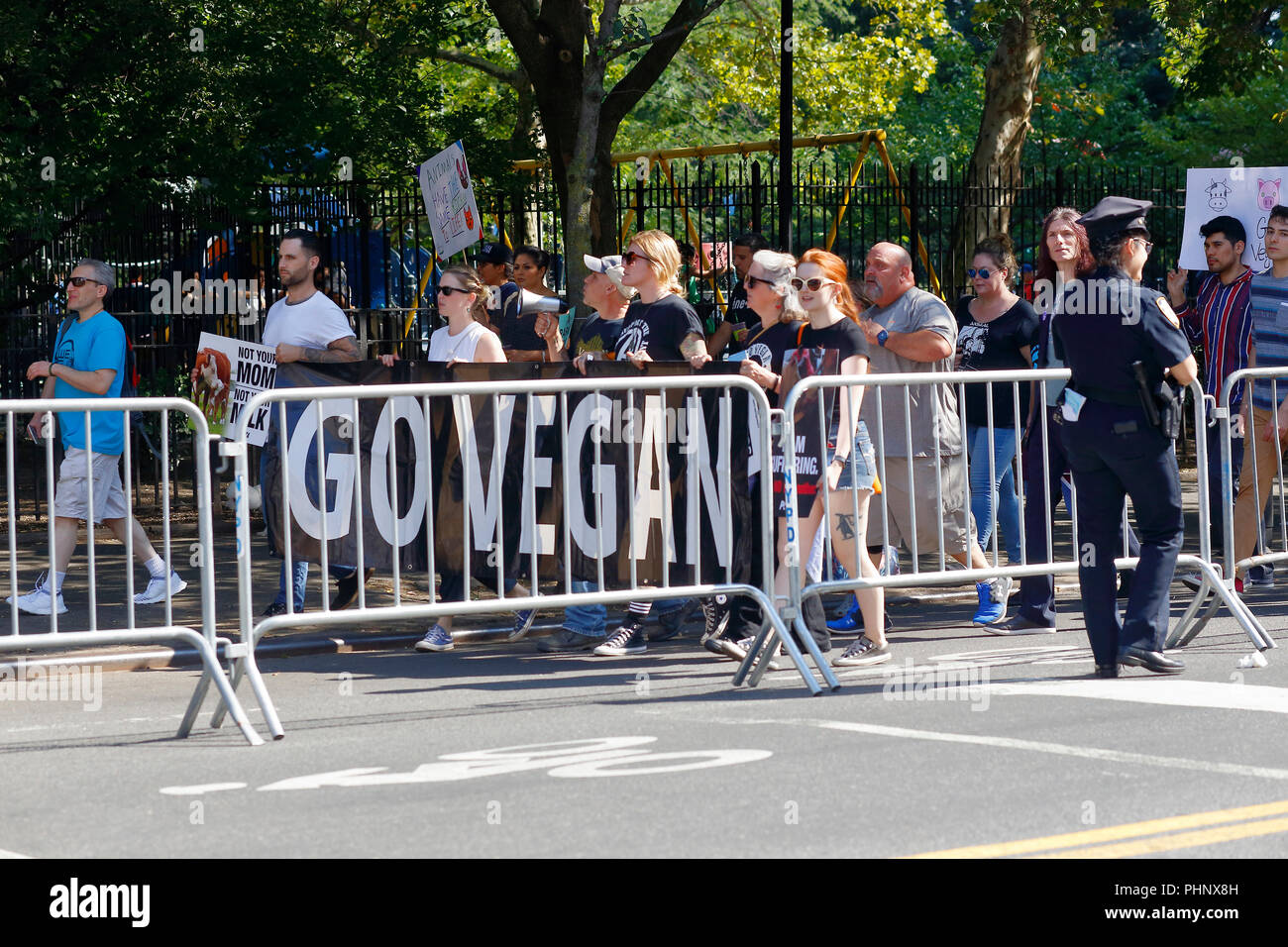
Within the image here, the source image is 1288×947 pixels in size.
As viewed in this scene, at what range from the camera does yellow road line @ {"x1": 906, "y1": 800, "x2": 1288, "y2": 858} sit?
520cm

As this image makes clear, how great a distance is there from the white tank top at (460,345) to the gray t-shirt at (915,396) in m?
2.06

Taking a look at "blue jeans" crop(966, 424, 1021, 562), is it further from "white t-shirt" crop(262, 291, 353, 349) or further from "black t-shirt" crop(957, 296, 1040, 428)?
"white t-shirt" crop(262, 291, 353, 349)

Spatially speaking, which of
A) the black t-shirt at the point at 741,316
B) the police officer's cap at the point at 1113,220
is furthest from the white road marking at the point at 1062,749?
the black t-shirt at the point at 741,316

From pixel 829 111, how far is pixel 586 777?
32.9 meters

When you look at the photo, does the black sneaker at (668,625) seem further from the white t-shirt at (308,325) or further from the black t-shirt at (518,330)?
the white t-shirt at (308,325)

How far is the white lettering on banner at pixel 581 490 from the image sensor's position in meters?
8.66

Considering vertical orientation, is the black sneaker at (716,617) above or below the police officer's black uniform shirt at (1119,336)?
below

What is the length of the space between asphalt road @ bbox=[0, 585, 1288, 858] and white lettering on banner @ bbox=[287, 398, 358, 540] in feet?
2.36

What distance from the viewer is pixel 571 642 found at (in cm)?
959

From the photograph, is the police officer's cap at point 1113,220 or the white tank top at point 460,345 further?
the white tank top at point 460,345

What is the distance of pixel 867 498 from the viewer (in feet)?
28.6

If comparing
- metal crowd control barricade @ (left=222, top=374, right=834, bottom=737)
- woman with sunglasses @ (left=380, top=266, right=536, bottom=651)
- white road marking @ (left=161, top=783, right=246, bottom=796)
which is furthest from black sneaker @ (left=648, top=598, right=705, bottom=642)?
white road marking @ (left=161, top=783, right=246, bottom=796)
